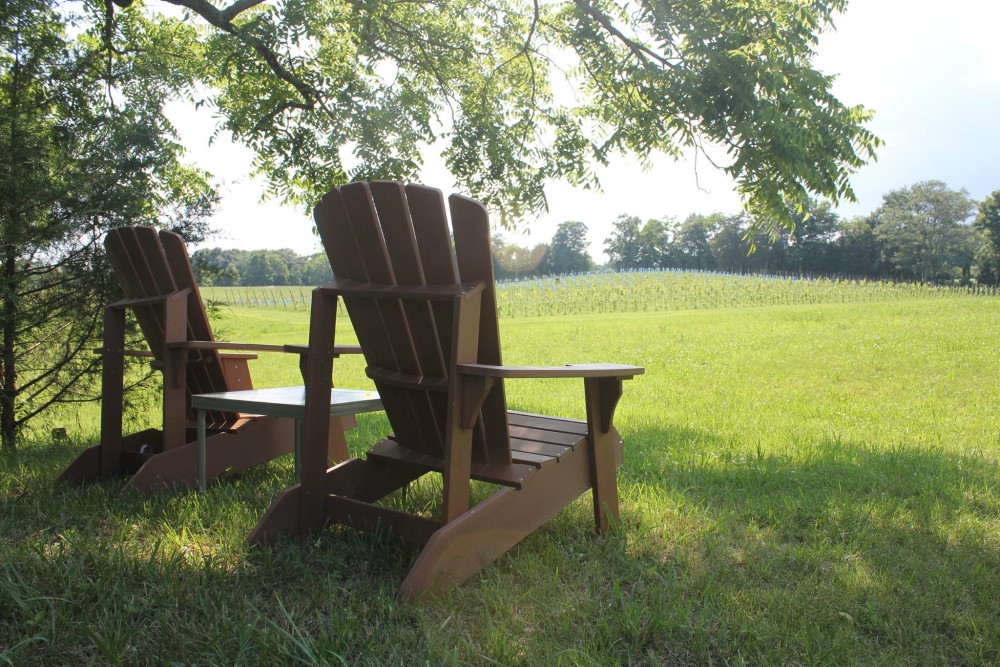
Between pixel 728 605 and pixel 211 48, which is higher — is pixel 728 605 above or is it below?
below

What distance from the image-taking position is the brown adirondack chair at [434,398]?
6.75 ft

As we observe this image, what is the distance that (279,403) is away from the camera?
285cm

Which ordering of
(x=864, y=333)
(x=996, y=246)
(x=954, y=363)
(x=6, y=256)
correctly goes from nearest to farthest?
(x=6, y=256) → (x=954, y=363) → (x=864, y=333) → (x=996, y=246)

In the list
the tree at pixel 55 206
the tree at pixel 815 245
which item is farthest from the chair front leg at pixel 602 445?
the tree at pixel 815 245

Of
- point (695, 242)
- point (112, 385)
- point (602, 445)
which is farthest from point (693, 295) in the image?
point (695, 242)

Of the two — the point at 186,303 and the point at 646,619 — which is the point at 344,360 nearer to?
the point at 186,303

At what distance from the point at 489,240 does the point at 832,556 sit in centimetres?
177

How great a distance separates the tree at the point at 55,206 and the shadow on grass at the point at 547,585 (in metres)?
1.82

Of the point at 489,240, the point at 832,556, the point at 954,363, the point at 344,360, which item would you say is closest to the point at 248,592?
the point at 489,240

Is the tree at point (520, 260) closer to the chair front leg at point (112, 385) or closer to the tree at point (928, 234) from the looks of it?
the tree at point (928, 234)

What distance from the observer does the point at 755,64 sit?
17.1 feet

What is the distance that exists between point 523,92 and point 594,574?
753cm

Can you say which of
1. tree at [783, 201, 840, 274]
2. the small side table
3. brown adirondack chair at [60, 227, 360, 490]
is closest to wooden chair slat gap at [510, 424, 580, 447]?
the small side table

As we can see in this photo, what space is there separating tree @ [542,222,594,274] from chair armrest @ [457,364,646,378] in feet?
209
